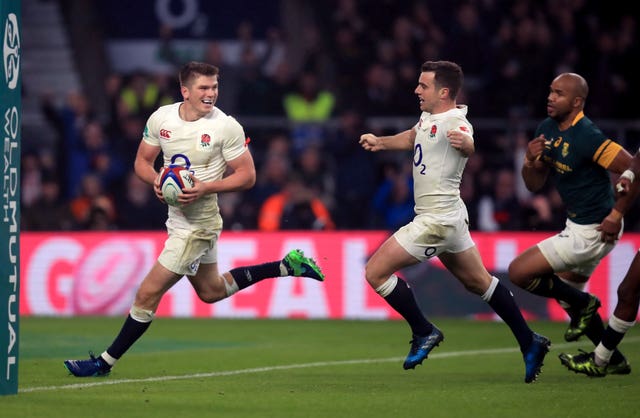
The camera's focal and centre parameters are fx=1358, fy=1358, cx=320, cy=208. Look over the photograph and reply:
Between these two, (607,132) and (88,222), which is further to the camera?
(607,132)

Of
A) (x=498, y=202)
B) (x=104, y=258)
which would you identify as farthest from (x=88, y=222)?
(x=498, y=202)

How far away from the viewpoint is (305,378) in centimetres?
1030

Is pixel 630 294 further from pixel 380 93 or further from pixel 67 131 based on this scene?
pixel 67 131

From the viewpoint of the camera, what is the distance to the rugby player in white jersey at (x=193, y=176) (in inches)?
398

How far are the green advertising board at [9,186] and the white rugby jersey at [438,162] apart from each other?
3.08m

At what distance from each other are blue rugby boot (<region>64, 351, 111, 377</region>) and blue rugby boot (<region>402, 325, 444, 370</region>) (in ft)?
7.46

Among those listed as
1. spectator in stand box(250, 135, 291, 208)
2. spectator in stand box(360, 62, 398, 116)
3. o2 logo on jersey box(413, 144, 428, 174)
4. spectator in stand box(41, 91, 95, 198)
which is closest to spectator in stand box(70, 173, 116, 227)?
spectator in stand box(41, 91, 95, 198)

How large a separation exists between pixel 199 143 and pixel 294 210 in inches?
313

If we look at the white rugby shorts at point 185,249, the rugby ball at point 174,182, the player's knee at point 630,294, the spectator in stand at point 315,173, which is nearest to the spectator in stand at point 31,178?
the spectator in stand at point 315,173

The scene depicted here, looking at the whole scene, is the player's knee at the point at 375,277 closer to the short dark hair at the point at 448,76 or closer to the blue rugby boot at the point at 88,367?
the short dark hair at the point at 448,76

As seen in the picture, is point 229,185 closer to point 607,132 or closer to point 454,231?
point 454,231

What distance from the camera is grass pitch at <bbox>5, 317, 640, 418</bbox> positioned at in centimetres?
831

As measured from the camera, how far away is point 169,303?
17359 mm

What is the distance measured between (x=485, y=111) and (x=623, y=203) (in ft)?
34.5
